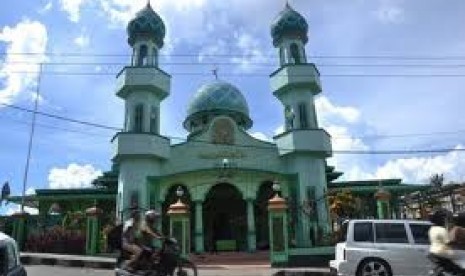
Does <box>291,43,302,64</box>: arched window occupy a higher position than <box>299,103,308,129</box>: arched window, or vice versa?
<box>291,43,302,64</box>: arched window

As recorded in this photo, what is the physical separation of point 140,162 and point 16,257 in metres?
23.4

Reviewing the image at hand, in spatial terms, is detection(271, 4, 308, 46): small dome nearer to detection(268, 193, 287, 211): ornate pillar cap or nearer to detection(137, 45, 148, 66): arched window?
detection(137, 45, 148, 66): arched window

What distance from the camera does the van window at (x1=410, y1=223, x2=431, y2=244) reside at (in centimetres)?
1202

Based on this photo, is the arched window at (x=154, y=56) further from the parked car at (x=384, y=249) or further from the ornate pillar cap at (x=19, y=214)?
the parked car at (x=384, y=249)

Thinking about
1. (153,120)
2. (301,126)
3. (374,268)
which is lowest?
(374,268)

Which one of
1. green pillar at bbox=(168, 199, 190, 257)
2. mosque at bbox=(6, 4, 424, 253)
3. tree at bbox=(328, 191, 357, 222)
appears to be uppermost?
mosque at bbox=(6, 4, 424, 253)

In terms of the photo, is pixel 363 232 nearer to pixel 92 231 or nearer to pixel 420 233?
pixel 420 233

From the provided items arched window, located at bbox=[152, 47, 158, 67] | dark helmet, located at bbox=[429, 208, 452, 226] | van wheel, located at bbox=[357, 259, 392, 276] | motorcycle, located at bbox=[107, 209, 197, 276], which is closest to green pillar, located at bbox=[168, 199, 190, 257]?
van wheel, located at bbox=[357, 259, 392, 276]

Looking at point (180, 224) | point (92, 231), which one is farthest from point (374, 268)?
point (92, 231)

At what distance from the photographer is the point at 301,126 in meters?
32.9

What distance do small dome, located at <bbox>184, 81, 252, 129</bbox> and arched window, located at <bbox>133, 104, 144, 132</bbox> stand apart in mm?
6735

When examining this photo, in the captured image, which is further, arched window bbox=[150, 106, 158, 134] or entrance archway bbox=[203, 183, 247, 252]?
arched window bbox=[150, 106, 158, 134]

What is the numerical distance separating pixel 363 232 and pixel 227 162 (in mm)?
18798

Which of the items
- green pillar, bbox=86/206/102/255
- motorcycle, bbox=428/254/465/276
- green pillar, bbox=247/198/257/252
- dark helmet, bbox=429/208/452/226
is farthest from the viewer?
green pillar, bbox=247/198/257/252
